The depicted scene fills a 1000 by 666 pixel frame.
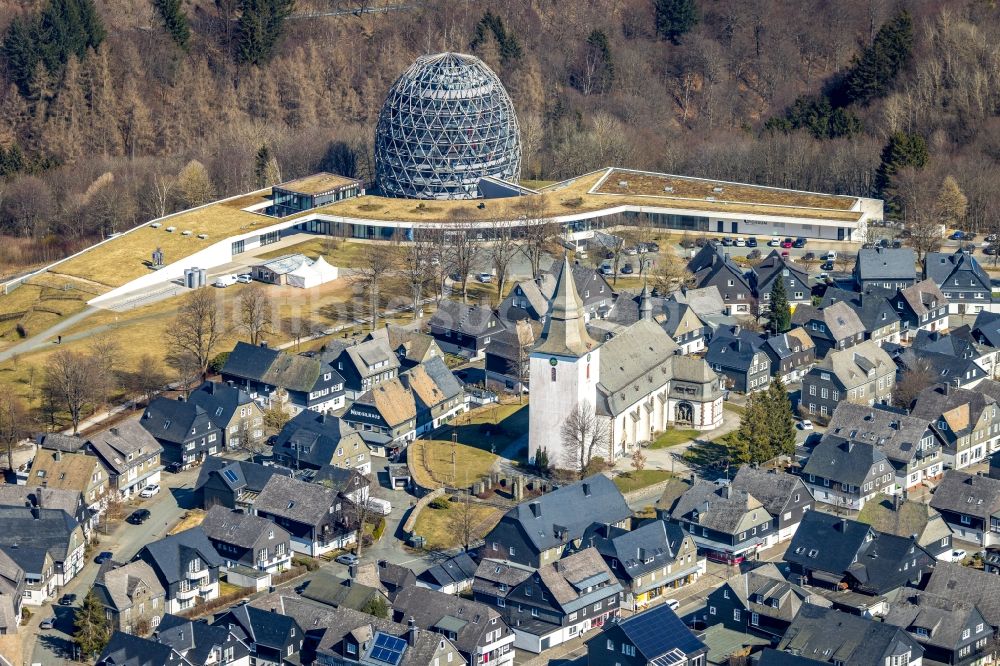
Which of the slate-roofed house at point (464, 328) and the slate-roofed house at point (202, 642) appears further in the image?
the slate-roofed house at point (464, 328)

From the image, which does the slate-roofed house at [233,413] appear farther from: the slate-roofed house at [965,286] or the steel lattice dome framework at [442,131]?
the slate-roofed house at [965,286]

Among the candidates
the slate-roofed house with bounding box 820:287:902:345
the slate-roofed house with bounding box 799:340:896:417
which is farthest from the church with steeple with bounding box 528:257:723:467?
the slate-roofed house with bounding box 820:287:902:345

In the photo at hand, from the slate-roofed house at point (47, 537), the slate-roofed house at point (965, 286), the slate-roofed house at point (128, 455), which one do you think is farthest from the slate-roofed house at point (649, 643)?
the slate-roofed house at point (965, 286)

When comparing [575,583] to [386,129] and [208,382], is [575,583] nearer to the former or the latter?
[208,382]

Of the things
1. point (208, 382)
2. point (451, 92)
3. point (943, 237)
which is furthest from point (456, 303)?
point (943, 237)

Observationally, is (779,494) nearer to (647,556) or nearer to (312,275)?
(647,556)

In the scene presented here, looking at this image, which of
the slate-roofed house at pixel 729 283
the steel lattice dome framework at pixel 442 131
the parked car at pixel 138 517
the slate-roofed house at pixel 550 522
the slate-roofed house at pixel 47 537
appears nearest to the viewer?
the slate-roofed house at pixel 550 522
